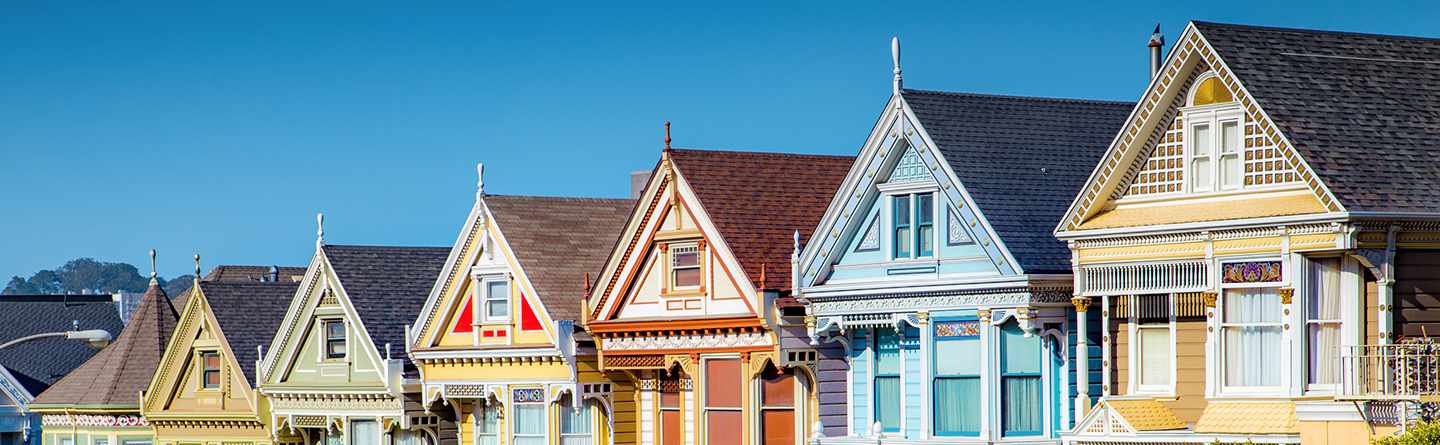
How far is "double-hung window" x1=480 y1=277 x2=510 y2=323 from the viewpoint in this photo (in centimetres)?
4925

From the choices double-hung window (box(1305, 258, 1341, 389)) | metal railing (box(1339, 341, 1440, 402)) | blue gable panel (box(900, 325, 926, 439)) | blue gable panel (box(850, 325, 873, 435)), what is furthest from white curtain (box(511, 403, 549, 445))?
metal railing (box(1339, 341, 1440, 402))

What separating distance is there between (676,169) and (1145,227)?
11.5 metres

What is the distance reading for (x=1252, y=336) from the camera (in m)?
34.4

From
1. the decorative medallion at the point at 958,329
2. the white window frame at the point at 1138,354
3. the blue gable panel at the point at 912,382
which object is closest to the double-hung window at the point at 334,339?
the blue gable panel at the point at 912,382

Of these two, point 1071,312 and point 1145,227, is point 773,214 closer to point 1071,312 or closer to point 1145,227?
point 1071,312

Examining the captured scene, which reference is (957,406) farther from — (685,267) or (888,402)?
(685,267)

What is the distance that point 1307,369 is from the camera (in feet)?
110

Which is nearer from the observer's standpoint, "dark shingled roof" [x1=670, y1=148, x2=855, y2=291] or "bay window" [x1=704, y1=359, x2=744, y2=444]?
"dark shingled roof" [x1=670, y1=148, x2=855, y2=291]

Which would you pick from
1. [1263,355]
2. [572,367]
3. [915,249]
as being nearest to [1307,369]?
[1263,355]

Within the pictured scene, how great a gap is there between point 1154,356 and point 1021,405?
9.56ft

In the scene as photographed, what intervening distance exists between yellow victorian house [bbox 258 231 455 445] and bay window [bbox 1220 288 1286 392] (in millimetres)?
22365

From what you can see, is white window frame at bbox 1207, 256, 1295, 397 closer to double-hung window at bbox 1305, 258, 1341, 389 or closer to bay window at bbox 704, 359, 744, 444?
double-hung window at bbox 1305, 258, 1341, 389

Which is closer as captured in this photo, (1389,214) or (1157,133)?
(1389,214)

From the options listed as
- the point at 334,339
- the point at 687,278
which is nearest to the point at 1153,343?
the point at 687,278
